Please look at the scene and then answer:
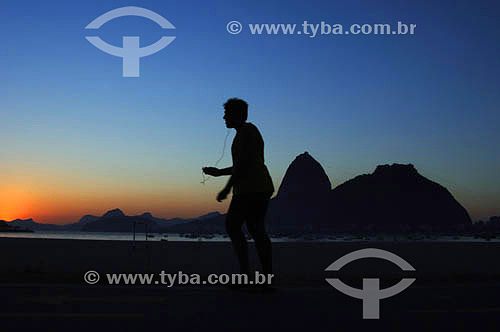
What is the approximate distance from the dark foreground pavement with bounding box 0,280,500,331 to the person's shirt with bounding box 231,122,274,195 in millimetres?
985

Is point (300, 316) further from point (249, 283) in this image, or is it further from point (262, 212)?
point (262, 212)

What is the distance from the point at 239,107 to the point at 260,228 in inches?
51.2

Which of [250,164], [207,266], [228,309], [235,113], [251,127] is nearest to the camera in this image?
[228,309]

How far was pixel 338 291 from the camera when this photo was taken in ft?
14.4

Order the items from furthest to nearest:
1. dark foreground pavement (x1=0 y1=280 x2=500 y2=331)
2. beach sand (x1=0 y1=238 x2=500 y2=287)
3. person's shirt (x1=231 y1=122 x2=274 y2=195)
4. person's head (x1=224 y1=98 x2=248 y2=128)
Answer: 1. beach sand (x1=0 y1=238 x2=500 y2=287)
2. person's head (x1=224 y1=98 x2=248 y2=128)
3. person's shirt (x1=231 y1=122 x2=274 y2=195)
4. dark foreground pavement (x1=0 y1=280 x2=500 y2=331)

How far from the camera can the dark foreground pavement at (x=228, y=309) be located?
9.39ft

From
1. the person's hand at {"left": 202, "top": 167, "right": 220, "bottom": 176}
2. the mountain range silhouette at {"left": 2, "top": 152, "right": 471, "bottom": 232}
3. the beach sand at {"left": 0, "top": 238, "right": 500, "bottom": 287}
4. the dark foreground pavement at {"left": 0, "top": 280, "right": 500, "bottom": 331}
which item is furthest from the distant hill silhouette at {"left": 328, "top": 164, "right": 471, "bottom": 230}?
the dark foreground pavement at {"left": 0, "top": 280, "right": 500, "bottom": 331}

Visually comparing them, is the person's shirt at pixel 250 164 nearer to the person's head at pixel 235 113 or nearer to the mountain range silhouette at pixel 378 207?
the person's head at pixel 235 113

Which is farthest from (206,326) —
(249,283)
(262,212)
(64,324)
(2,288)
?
(2,288)

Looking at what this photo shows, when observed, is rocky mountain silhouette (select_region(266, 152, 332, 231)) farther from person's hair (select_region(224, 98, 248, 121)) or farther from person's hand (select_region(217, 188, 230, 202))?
person's hand (select_region(217, 188, 230, 202))

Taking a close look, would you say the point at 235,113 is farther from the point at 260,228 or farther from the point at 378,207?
the point at 378,207

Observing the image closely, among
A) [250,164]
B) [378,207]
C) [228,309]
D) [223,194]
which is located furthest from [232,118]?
[378,207]

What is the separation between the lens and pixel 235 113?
4945mm

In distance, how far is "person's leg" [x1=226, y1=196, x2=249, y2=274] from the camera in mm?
4602
